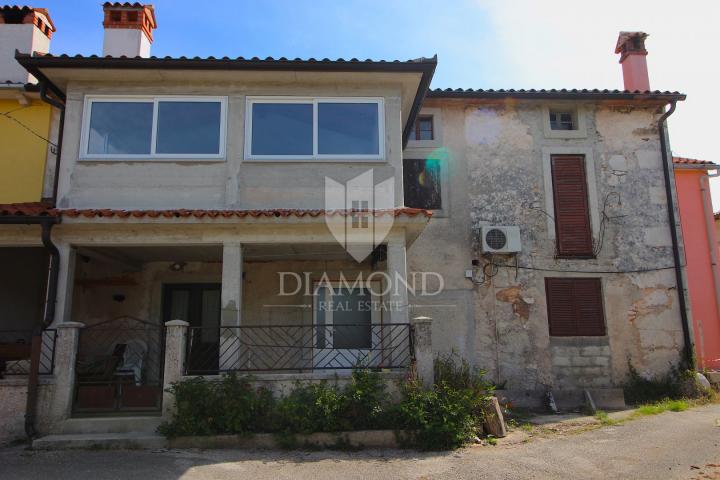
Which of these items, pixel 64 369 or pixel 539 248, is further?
pixel 539 248

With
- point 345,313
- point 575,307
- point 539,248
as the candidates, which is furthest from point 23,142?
point 575,307

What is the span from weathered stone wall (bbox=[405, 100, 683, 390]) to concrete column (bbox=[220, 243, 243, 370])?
4.10m

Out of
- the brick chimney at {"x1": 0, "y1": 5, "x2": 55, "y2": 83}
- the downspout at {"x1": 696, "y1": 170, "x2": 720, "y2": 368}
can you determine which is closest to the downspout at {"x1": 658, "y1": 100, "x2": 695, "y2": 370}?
the downspout at {"x1": 696, "y1": 170, "x2": 720, "y2": 368}

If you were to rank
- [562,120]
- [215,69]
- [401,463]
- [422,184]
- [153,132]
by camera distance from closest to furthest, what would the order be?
1. [401,463]
2. [215,69]
3. [153,132]
4. [422,184]
5. [562,120]

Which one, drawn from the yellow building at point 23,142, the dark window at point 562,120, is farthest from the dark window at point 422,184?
the yellow building at point 23,142

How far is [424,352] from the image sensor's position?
7.18 m

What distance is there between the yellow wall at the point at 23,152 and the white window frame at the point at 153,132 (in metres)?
2.10

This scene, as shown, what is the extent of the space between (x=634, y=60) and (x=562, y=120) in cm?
270

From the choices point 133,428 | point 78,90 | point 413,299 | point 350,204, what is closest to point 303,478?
point 133,428

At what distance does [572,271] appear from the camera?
10.8 meters

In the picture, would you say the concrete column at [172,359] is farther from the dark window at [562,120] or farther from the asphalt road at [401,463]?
the dark window at [562,120]

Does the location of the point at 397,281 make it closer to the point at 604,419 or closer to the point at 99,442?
the point at 604,419

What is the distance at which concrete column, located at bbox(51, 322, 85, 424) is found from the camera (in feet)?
22.7

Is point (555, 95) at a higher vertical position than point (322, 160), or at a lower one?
higher
